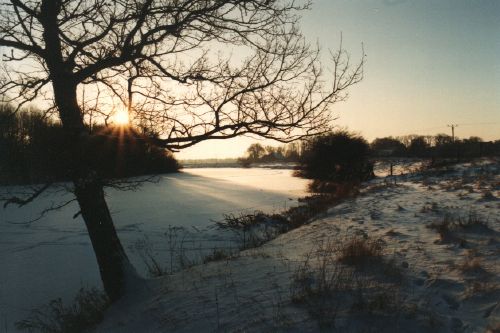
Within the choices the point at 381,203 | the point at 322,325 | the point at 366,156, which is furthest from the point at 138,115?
the point at 366,156

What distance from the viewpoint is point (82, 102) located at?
5340 millimetres

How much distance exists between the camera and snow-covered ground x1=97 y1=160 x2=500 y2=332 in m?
3.19

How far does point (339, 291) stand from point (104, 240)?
135 inches

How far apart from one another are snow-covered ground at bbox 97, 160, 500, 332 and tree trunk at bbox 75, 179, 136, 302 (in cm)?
32

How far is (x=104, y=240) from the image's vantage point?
5.16 metres

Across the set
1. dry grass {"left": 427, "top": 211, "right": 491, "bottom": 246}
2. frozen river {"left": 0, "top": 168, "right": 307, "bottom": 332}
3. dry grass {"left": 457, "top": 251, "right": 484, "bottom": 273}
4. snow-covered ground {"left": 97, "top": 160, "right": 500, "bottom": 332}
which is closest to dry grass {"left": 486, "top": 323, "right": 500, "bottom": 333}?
snow-covered ground {"left": 97, "top": 160, "right": 500, "bottom": 332}

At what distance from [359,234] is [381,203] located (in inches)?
169

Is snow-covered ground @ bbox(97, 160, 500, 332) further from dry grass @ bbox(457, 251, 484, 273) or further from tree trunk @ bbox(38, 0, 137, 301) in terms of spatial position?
tree trunk @ bbox(38, 0, 137, 301)

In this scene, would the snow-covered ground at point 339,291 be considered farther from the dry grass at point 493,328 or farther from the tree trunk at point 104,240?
the tree trunk at point 104,240

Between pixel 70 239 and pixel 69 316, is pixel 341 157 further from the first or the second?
pixel 69 316

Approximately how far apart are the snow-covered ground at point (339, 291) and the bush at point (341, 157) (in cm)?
1823

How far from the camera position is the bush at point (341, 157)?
24.5 metres

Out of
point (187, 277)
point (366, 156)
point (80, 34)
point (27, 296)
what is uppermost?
point (80, 34)

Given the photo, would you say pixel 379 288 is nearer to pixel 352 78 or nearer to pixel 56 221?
pixel 352 78
